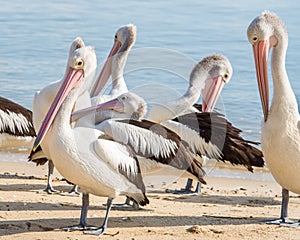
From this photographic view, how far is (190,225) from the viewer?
676 centimetres

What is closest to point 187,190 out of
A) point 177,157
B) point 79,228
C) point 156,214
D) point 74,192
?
point 177,157

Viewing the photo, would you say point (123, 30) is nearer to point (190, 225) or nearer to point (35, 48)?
point (190, 225)

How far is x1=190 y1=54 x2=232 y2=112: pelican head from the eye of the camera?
32.9 ft

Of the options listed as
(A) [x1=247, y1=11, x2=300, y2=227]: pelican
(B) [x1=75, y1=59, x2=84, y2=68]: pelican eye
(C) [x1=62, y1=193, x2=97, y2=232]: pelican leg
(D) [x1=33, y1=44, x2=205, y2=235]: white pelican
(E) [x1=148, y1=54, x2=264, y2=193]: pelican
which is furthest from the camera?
(E) [x1=148, y1=54, x2=264, y2=193]: pelican

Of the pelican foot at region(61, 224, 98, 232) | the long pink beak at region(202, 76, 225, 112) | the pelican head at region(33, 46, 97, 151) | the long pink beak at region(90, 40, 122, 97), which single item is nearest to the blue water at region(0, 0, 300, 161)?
the long pink beak at region(202, 76, 225, 112)

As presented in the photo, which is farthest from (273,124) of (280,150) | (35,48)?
(35,48)

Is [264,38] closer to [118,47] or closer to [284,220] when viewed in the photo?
[284,220]

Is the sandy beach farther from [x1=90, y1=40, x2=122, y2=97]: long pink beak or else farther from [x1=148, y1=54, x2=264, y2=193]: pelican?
[x1=90, y1=40, x2=122, y2=97]: long pink beak

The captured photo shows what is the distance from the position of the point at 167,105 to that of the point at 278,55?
2452mm

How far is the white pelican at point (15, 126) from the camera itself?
32.7ft

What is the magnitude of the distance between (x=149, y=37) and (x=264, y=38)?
12458mm

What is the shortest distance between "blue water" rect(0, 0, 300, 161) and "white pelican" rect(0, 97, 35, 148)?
6.56ft

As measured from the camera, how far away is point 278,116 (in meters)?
6.71

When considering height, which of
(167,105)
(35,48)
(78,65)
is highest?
(78,65)
